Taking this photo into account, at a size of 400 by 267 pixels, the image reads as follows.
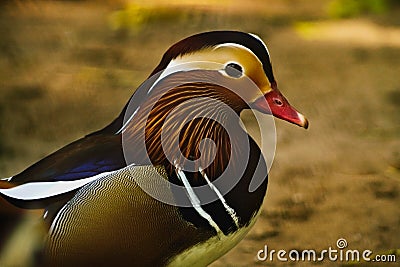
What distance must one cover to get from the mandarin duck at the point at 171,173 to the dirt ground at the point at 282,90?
1.45 ft

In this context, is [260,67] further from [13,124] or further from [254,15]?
[254,15]

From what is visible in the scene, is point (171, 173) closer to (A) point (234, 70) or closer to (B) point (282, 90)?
(A) point (234, 70)

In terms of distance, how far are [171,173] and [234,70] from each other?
21cm

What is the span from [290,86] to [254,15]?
41 centimetres

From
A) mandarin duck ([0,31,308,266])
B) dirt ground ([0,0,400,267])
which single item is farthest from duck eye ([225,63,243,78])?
dirt ground ([0,0,400,267])

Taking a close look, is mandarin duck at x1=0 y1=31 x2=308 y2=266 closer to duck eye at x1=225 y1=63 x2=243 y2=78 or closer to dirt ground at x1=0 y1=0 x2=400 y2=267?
duck eye at x1=225 y1=63 x2=243 y2=78

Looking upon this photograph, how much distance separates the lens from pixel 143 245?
55.1 inches

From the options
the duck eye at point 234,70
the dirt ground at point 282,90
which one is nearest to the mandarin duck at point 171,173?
the duck eye at point 234,70

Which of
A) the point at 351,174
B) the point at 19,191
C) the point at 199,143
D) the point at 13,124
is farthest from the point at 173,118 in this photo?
the point at 13,124

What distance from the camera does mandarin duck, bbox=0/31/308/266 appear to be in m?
1.37

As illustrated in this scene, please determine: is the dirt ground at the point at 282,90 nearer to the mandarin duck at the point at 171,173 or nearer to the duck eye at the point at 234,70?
the mandarin duck at the point at 171,173

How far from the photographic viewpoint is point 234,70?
1.44 m

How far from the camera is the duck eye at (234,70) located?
4.70ft

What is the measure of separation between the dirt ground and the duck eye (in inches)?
23.1
